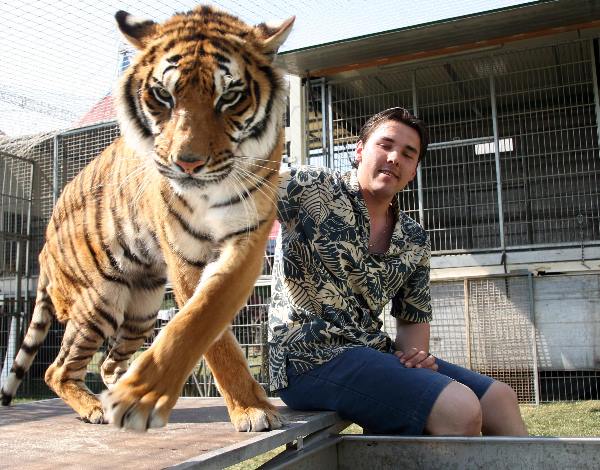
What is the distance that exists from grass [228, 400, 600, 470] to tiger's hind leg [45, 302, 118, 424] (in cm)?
127

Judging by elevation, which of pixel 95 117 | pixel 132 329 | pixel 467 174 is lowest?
pixel 132 329

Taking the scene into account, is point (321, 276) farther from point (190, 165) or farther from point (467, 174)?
point (467, 174)

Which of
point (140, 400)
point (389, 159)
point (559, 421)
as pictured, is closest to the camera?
point (140, 400)

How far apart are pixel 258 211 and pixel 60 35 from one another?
10.2 feet

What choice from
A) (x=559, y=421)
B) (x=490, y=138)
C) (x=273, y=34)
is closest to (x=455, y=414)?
(x=273, y=34)

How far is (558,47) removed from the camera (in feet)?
19.1

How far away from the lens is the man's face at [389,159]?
2.02m

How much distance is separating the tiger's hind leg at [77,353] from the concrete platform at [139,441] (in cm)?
9

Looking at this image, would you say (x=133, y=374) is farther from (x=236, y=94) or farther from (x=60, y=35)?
(x=60, y=35)

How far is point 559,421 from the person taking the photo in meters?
4.02

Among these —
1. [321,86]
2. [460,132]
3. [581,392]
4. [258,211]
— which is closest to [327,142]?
[321,86]

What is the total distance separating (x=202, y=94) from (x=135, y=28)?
30 centimetres

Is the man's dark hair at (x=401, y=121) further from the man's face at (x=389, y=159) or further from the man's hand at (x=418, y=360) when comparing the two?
the man's hand at (x=418, y=360)

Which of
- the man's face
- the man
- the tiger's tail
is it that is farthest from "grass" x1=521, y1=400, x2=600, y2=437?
the tiger's tail
